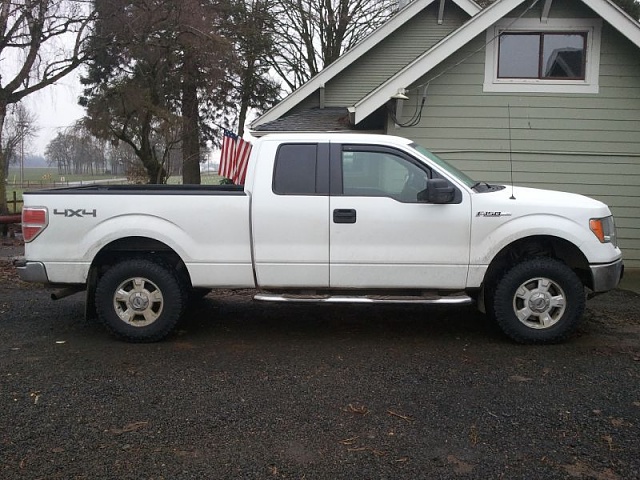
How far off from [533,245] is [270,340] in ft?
8.79

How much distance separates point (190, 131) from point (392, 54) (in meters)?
11.8

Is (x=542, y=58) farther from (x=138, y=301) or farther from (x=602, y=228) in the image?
(x=138, y=301)

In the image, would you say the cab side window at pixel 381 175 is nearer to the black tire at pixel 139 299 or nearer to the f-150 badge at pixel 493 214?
the f-150 badge at pixel 493 214

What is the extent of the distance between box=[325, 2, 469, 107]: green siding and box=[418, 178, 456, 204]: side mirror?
924 centimetres

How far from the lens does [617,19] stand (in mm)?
8945

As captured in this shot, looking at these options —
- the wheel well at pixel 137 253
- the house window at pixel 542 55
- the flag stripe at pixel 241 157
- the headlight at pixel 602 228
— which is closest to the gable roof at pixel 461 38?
the house window at pixel 542 55

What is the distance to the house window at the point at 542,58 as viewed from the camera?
31.0 ft

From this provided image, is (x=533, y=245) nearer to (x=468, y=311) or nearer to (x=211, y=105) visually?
(x=468, y=311)

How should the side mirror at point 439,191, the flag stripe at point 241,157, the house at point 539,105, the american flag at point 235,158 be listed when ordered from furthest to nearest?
the american flag at point 235,158 < the flag stripe at point 241,157 < the house at point 539,105 < the side mirror at point 439,191

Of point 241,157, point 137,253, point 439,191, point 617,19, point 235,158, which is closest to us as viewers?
point 439,191

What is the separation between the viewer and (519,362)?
16.7 feet

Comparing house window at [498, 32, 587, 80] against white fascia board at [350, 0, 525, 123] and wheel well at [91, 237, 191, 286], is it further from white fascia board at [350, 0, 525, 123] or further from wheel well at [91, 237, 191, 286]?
wheel well at [91, 237, 191, 286]

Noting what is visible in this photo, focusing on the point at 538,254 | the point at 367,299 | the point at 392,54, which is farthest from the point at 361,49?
the point at 367,299

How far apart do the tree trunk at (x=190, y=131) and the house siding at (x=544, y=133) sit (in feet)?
49.4
